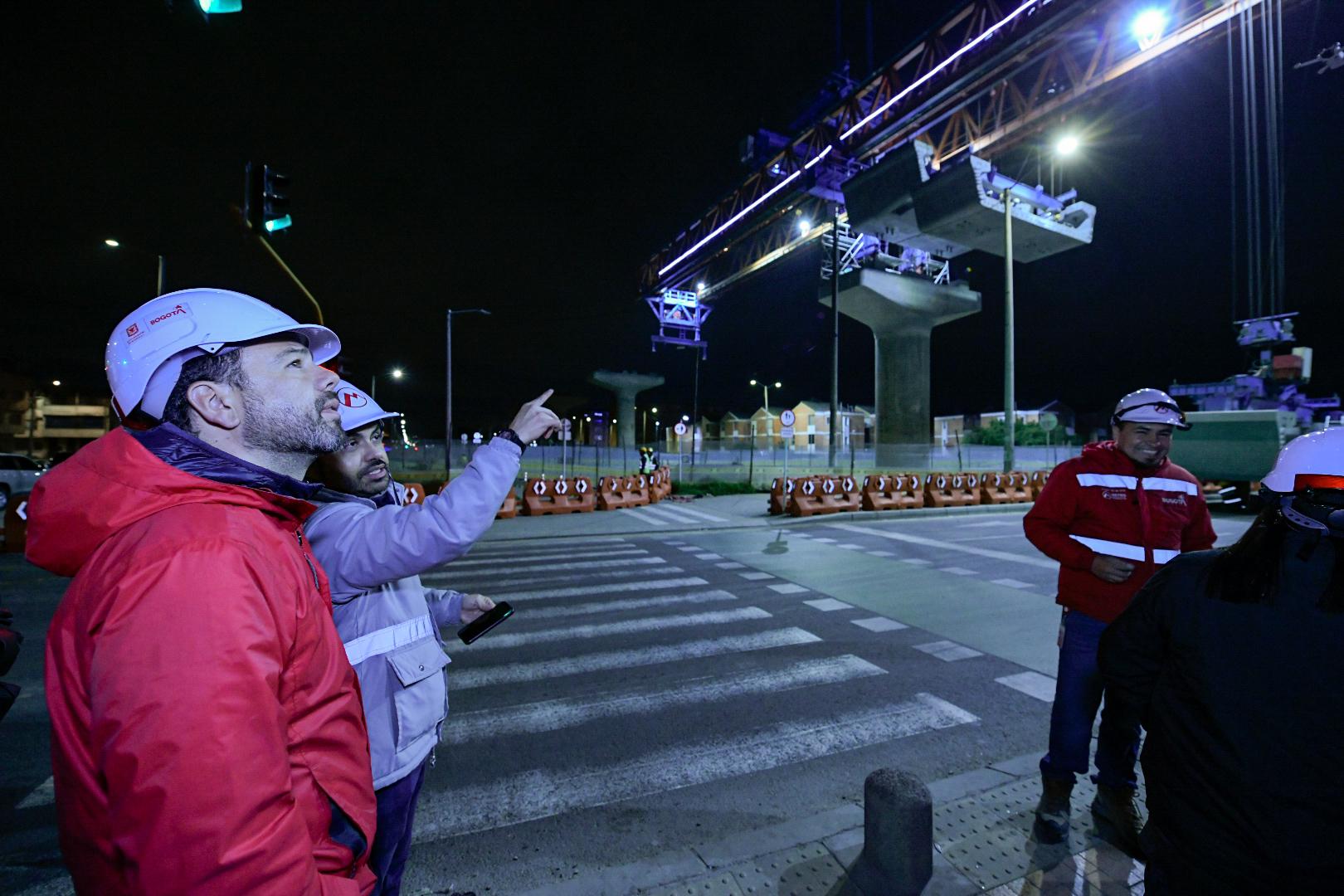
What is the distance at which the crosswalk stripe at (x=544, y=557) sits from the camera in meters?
10.3

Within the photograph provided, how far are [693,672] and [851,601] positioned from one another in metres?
3.17

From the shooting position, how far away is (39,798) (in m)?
3.36

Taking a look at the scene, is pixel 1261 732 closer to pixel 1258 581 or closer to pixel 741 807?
pixel 1258 581

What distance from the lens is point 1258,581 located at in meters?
1.63

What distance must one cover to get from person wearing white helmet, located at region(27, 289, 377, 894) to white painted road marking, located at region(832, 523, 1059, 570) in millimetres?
10758

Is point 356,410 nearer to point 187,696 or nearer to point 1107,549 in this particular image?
point 187,696

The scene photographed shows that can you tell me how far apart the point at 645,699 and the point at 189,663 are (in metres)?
4.15

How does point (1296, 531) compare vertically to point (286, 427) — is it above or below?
below

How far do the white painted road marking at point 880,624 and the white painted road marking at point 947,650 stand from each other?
533mm

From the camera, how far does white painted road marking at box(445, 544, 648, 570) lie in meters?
10.3

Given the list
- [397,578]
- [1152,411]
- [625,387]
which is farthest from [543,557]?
[625,387]

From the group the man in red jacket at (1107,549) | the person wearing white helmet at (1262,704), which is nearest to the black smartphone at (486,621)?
the person wearing white helmet at (1262,704)

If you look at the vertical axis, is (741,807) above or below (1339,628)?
below

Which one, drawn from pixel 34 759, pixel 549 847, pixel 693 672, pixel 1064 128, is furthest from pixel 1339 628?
pixel 1064 128
